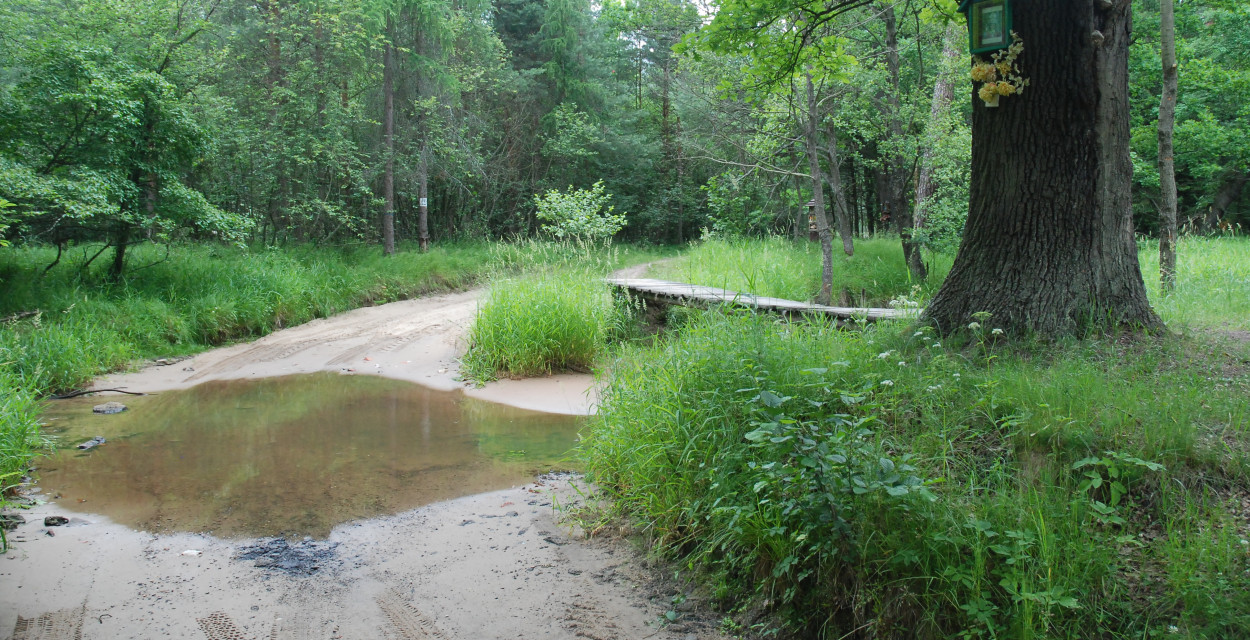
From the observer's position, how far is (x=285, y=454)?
19.7ft

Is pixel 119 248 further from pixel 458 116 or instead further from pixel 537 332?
pixel 458 116

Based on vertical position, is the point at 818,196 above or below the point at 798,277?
above

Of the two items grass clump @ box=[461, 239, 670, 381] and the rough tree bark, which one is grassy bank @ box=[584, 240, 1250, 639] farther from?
grass clump @ box=[461, 239, 670, 381]

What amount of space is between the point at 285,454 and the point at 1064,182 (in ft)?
19.8

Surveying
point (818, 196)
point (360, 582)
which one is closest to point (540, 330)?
point (818, 196)

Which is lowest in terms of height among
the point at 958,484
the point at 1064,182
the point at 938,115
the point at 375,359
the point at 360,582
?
the point at 360,582

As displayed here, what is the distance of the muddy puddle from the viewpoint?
15.7 feet

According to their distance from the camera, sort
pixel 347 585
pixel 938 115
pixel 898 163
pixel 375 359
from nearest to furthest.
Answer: pixel 347 585, pixel 375 359, pixel 938 115, pixel 898 163

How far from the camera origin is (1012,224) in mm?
4391

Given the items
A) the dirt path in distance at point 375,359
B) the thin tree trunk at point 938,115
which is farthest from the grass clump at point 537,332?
the thin tree trunk at point 938,115

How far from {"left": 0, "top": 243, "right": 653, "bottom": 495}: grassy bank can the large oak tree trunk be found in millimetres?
6399

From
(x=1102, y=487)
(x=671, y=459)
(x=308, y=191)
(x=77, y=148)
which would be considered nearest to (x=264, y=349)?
Answer: (x=77, y=148)

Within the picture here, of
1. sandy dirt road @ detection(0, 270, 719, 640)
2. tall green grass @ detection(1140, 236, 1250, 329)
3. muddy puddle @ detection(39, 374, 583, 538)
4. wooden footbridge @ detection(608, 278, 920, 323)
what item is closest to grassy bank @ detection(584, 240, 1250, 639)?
sandy dirt road @ detection(0, 270, 719, 640)

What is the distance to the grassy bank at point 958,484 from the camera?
2455mm
